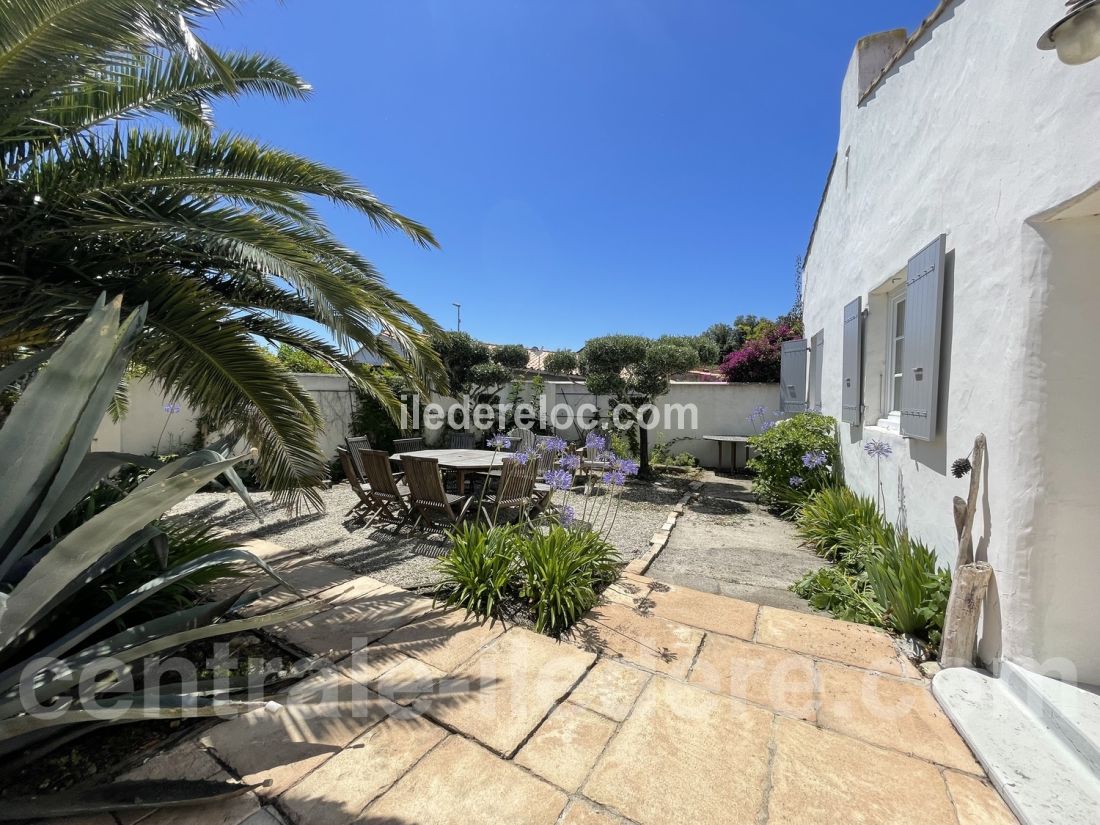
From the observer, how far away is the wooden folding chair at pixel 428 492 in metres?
4.95

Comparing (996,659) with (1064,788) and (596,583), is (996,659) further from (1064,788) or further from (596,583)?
(596,583)

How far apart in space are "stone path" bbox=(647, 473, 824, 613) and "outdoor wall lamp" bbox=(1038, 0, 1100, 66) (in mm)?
3377

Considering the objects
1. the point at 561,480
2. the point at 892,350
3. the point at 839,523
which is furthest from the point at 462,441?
the point at 892,350

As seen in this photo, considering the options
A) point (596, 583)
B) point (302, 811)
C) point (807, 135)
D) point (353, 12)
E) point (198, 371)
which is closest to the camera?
point (302, 811)

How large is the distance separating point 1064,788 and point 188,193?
576 centimetres

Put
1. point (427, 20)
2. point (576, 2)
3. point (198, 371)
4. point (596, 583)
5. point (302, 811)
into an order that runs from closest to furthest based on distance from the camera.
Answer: point (302, 811)
point (198, 371)
point (596, 583)
point (427, 20)
point (576, 2)

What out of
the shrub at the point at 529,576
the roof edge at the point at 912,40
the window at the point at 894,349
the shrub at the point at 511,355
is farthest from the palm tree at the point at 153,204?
the shrub at the point at 511,355

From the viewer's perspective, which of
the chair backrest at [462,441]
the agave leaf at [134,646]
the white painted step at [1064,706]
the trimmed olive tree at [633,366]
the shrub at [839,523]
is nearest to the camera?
the agave leaf at [134,646]

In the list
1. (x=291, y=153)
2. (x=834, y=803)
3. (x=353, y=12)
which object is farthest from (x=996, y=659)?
(x=353, y=12)

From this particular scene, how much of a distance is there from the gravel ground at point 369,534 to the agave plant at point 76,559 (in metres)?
2.02

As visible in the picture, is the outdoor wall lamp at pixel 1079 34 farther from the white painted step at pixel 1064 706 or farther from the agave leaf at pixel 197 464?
the agave leaf at pixel 197 464

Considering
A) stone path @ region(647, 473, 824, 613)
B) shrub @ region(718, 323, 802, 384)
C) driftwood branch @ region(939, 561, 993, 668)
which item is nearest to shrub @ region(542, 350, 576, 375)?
shrub @ region(718, 323, 802, 384)

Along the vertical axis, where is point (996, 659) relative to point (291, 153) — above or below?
below

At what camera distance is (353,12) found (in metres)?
4.62
